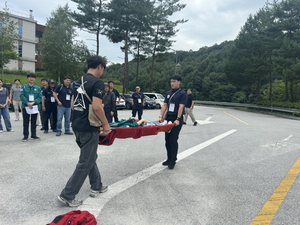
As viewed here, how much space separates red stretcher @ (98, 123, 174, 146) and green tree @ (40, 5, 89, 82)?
31.4 m

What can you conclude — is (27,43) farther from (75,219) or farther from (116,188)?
(75,219)

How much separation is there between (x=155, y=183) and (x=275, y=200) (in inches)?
73.2

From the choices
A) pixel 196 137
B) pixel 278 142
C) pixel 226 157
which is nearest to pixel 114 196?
pixel 226 157

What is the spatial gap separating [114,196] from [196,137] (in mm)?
5503

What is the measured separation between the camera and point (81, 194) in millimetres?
3559

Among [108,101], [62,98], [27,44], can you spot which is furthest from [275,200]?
[27,44]

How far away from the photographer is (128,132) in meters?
3.96

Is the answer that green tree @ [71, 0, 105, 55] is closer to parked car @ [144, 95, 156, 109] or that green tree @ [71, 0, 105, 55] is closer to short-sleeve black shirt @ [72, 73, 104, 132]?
parked car @ [144, 95, 156, 109]

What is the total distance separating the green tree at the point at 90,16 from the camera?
2942 centimetres

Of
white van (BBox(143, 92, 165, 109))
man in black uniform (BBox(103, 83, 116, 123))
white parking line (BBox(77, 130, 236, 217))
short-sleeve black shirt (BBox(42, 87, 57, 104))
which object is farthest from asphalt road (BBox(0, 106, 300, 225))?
white van (BBox(143, 92, 165, 109))

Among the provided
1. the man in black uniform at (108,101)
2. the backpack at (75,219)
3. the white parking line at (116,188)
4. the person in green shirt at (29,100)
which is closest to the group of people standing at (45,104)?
the person in green shirt at (29,100)

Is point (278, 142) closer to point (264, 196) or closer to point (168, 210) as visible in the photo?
point (264, 196)

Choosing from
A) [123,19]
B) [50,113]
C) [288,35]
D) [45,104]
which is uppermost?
[123,19]

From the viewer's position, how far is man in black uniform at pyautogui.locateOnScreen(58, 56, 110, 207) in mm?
3018
